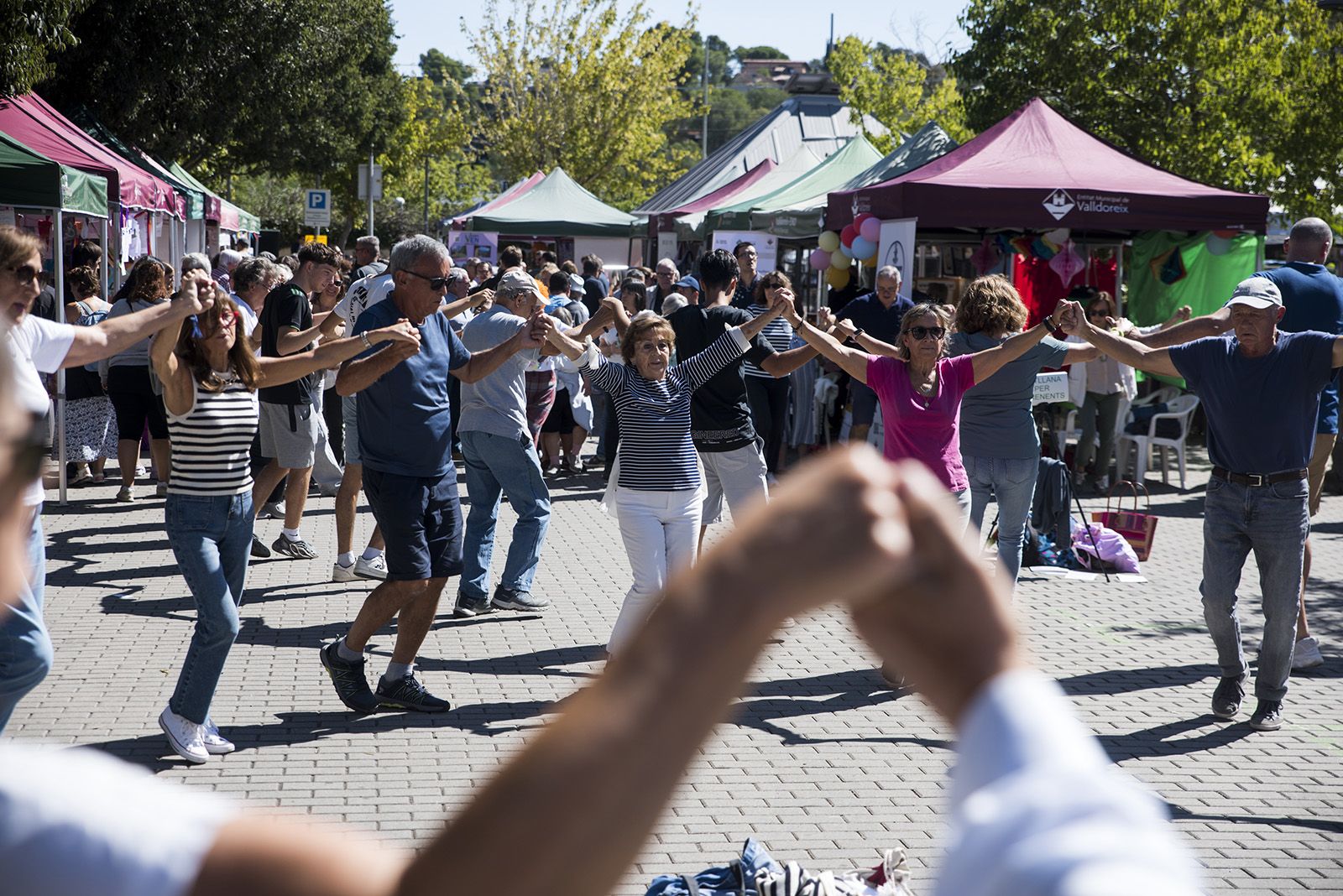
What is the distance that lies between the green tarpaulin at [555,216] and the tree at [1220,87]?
1028 centimetres

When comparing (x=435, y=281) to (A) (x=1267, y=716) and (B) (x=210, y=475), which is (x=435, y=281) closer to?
(B) (x=210, y=475)

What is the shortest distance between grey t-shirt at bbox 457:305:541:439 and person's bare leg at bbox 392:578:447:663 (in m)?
2.15

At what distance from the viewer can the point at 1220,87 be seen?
80.6ft

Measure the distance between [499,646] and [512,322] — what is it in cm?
206

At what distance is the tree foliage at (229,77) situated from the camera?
22.6 m

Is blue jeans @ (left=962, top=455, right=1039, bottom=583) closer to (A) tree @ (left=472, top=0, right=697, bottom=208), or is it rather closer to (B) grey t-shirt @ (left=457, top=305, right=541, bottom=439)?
(B) grey t-shirt @ (left=457, top=305, right=541, bottom=439)

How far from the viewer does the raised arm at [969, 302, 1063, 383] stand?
663cm

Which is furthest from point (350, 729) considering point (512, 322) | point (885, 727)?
point (512, 322)

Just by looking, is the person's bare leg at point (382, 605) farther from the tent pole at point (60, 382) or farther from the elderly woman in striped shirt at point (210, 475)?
the tent pole at point (60, 382)

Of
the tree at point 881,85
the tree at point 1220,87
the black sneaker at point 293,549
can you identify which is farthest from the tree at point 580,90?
the black sneaker at point 293,549

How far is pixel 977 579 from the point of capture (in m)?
0.84

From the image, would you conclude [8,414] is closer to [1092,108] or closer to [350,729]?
[350,729]

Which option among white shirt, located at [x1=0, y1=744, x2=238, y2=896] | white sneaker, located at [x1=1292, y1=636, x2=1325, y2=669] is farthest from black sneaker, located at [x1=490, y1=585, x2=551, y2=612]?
white shirt, located at [x1=0, y1=744, x2=238, y2=896]

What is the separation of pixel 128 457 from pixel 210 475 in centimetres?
706
